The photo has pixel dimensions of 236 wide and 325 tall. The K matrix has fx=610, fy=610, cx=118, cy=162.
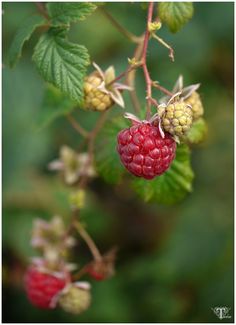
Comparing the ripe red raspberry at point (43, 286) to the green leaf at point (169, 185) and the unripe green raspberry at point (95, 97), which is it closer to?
the green leaf at point (169, 185)

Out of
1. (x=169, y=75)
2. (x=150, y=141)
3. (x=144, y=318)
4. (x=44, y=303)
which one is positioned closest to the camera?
(x=150, y=141)

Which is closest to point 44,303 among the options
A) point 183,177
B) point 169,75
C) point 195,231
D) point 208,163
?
point 183,177

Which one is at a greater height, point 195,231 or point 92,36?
point 92,36

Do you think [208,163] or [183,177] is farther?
[208,163]

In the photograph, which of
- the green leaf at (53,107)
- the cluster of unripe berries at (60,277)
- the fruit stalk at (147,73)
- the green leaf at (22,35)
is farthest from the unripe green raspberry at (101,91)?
the cluster of unripe berries at (60,277)

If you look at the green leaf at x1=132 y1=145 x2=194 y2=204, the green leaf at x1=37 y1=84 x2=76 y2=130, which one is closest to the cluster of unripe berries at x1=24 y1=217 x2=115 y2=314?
the green leaf at x1=132 y1=145 x2=194 y2=204

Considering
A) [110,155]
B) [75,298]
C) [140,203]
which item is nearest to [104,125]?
[110,155]

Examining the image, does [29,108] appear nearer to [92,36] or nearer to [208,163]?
[92,36]

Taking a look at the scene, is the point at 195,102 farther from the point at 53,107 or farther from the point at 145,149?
the point at 53,107
